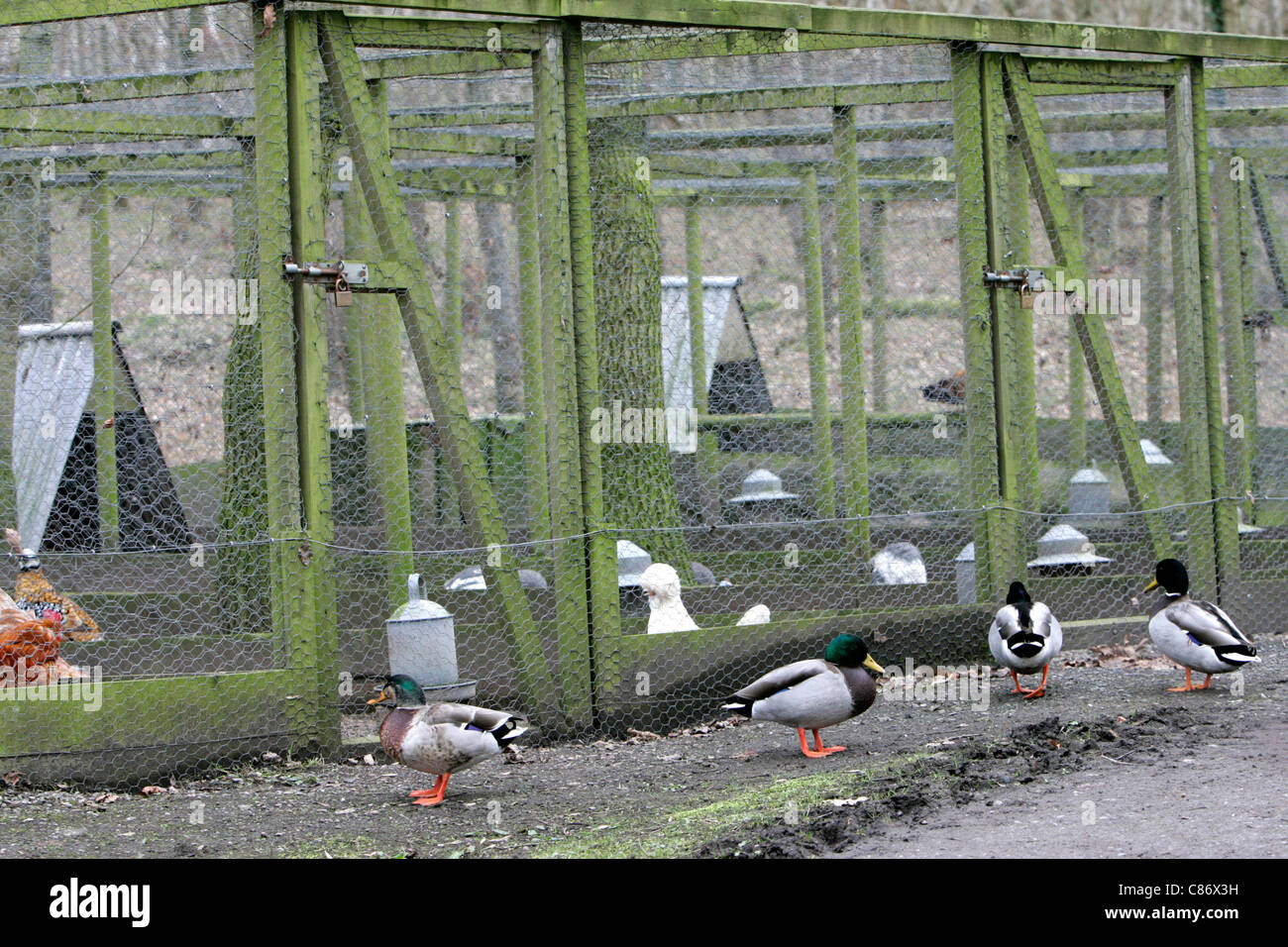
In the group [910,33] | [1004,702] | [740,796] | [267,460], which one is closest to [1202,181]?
[910,33]

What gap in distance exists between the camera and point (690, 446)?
9.69 meters

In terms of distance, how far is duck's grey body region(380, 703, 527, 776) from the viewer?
4.26m

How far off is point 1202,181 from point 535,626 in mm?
4108

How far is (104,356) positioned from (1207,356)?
6396mm

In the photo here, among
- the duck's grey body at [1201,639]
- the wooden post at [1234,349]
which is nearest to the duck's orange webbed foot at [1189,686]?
the duck's grey body at [1201,639]

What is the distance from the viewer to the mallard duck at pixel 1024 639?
5.53m

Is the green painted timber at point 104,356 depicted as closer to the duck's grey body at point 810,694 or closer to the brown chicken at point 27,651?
the brown chicken at point 27,651

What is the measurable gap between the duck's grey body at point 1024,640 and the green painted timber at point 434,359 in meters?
1.83

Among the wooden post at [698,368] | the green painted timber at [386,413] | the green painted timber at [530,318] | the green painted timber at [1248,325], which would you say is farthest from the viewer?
the wooden post at [698,368]

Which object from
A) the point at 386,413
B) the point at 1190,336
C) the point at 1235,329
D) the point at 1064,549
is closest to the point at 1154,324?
the point at 1235,329

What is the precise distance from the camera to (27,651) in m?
4.94

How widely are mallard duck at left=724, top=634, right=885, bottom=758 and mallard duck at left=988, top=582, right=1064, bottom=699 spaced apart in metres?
0.89

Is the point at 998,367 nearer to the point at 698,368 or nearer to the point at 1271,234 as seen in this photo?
the point at 698,368

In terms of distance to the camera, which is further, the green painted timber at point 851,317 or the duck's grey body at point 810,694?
the green painted timber at point 851,317
